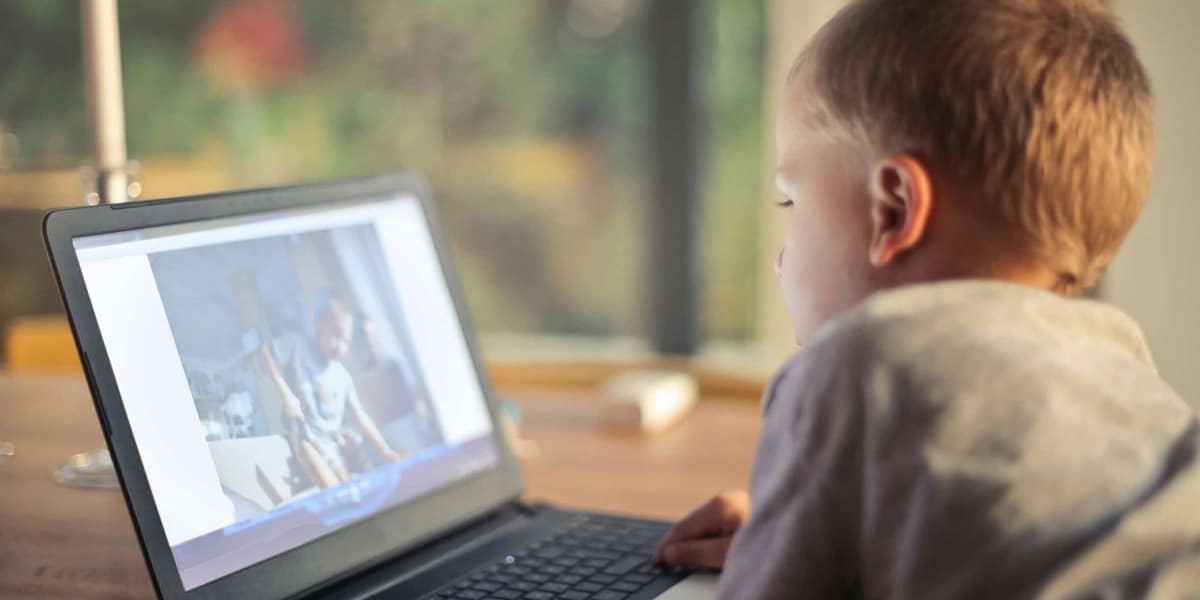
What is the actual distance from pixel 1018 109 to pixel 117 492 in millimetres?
925

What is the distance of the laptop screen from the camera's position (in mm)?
837

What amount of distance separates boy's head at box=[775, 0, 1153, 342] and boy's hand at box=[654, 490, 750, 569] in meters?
0.27

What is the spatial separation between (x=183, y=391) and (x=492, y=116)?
288cm

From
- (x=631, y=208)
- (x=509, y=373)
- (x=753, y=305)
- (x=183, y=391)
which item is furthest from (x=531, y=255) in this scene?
(x=183, y=391)

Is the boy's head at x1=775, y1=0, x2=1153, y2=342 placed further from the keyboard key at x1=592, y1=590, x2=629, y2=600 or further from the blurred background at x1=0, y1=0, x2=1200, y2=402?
the blurred background at x1=0, y1=0, x2=1200, y2=402

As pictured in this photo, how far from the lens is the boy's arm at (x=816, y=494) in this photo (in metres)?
0.68

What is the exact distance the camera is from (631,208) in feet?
11.7

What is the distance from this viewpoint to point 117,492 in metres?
1.22

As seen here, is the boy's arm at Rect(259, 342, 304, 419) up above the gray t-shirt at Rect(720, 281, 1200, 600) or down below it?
above

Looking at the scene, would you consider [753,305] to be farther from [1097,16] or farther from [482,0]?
[1097,16]

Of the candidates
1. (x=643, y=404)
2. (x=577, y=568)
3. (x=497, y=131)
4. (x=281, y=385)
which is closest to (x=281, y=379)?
(x=281, y=385)

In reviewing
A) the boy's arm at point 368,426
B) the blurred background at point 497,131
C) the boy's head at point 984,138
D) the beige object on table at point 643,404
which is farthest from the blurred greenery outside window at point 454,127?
the boy's head at point 984,138

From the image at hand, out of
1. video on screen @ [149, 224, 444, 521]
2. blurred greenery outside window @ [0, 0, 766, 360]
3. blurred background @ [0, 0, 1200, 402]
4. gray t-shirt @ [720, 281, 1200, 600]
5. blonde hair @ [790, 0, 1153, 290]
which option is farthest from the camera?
blurred greenery outside window @ [0, 0, 766, 360]

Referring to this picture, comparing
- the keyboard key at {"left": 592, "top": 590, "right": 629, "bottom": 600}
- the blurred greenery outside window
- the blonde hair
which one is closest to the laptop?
the keyboard key at {"left": 592, "top": 590, "right": 629, "bottom": 600}
